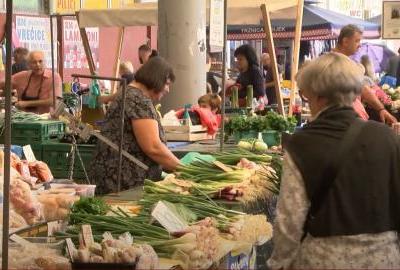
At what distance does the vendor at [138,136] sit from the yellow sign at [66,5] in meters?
14.0

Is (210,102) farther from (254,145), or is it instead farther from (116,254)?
(116,254)

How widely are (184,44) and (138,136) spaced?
11.9ft

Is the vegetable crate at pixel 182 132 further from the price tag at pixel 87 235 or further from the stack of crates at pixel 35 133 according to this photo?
the price tag at pixel 87 235

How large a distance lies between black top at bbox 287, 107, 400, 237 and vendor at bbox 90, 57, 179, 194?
101 inches

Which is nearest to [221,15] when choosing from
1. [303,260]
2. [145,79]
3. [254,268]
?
[145,79]

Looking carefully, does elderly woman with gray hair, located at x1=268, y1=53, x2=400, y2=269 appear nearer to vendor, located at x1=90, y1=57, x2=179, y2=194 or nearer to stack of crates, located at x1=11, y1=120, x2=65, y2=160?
vendor, located at x1=90, y1=57, x2=179, y2=194

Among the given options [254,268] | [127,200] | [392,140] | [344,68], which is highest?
[344,68]

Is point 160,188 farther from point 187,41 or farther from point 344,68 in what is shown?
point 187,41

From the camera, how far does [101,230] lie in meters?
4.03

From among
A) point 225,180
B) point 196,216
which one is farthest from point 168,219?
point 225,180

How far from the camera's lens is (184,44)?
9516mm

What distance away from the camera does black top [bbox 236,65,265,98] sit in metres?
11.7

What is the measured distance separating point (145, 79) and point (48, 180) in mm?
1090

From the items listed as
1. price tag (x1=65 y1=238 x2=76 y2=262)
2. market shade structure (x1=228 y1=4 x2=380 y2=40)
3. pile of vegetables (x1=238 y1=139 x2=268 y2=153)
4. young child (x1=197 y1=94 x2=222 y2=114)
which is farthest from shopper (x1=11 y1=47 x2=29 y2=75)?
price tag (x1=65 y1=238 x2=76 y2=262)
